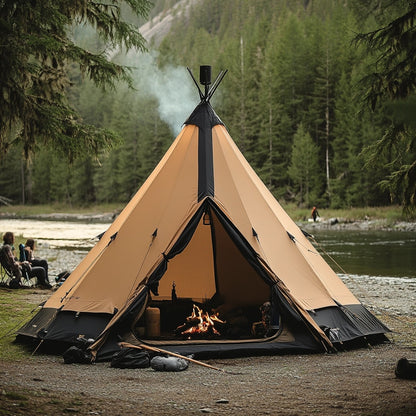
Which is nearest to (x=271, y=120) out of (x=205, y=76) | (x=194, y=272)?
(x=194, y=272)

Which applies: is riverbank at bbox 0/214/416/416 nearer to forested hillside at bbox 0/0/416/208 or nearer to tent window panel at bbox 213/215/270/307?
tent window panel at bbox 213/215/270/307

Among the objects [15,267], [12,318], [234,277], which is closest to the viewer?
[12,318]

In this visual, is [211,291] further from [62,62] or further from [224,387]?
[62,62]

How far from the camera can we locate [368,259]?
23016 mm

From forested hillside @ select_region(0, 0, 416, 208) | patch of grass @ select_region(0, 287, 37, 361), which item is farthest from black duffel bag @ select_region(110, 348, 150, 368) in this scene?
forested hillside @ select_region(0, 0, 416, 208)

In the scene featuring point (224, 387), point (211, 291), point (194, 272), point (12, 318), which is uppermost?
point (194, 272)

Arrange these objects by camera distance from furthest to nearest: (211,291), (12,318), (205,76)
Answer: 1. (211,291)
2. (12,318)
3. (205,76)

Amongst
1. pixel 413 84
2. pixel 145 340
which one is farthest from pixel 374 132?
pixel 145 340

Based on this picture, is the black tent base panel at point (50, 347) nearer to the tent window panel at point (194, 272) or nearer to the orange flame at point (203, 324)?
the orange flame at point (203, 324)

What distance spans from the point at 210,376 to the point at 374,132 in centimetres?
4563

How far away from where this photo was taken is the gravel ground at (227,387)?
5.18m

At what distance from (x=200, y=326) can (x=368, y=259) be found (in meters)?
15.1

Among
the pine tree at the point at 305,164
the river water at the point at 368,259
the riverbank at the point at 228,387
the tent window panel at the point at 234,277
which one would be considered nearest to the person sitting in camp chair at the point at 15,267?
the river water at the point at 368,259

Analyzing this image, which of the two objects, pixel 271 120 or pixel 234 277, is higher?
pixel 271 120
